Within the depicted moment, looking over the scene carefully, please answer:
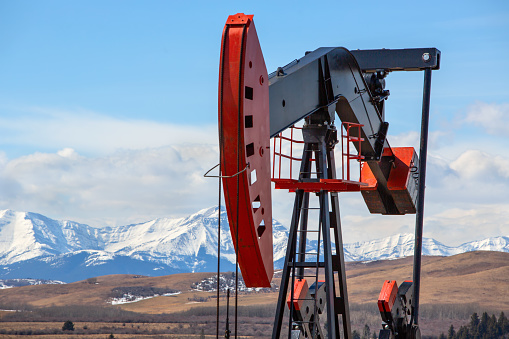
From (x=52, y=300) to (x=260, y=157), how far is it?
69.8m

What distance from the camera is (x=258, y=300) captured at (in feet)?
216

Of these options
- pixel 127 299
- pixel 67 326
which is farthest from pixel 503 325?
pixel 127 299

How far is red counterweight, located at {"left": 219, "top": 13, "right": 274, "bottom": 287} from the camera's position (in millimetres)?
7703

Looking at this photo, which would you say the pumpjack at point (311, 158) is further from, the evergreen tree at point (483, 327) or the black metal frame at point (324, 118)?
the evergreen tree at point (483, 327)

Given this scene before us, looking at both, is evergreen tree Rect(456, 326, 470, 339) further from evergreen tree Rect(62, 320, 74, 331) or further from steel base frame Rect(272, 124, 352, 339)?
steel base frame Rect(272, 124, 352, 339)

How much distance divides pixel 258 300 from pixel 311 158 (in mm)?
56051

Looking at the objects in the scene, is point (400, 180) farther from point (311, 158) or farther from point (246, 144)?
point (246, 144)

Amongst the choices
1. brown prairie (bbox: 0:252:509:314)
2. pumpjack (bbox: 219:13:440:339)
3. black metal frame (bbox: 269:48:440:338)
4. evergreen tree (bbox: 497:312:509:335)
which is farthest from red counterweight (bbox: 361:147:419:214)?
brown prairie (bbox: 0:252:509:314)

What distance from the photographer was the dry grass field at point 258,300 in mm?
53656

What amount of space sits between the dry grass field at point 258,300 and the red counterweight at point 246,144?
135 feet

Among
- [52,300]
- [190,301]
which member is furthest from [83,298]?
[190,301]

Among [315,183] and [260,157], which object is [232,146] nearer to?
[260,157]

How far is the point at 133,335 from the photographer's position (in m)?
52.9

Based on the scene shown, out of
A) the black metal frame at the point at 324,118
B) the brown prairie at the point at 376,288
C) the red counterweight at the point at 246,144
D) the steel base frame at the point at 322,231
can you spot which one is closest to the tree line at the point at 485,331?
the brown prairie at the point at 376,288
